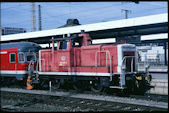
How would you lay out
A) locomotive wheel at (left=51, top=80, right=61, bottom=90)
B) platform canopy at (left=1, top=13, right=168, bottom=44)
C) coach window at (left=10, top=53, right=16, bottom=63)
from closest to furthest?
locomotive wheel at (left=51, top=80, right=61, bottom=90) → coach window at (left=10, top=53, right=16, bottom=63) → platform canopy at (left=1, top=13, right=168, bottom=44)

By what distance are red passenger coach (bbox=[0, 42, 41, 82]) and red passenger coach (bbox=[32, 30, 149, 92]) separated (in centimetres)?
170

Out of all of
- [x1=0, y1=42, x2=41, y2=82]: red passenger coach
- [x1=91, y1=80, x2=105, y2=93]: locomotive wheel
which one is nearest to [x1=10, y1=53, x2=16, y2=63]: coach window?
[x1=0, y1=42, x2=41, y2=82]: red passenger coach

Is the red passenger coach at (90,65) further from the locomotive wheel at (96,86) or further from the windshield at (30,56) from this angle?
the windshield at (30,56)

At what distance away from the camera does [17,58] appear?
15.5m

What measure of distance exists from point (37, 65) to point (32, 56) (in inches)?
57.4

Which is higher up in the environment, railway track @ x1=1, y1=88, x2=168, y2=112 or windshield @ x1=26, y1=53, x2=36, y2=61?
windshield @ x1=26, y1=53, x2=36, y2=61

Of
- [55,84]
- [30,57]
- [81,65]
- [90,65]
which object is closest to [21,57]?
[30,57]

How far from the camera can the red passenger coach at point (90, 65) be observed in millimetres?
11242

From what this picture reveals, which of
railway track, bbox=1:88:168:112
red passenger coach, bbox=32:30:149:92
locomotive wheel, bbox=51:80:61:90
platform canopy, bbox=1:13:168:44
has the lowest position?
railway track, bbox=1:88:168:112

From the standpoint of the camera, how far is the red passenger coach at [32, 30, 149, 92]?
11.2 meters

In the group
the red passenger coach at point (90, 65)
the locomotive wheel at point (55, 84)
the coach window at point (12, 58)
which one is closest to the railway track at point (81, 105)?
the red passenger coach at point (90, 65)

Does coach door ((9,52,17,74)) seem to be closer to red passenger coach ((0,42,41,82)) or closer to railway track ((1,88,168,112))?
red passenger coach ((0,42,41,82))

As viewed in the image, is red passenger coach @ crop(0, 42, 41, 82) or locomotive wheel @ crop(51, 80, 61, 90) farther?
red passenger coach @ crop(0, 42, 41, 82)

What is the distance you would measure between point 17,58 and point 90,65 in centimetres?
610
